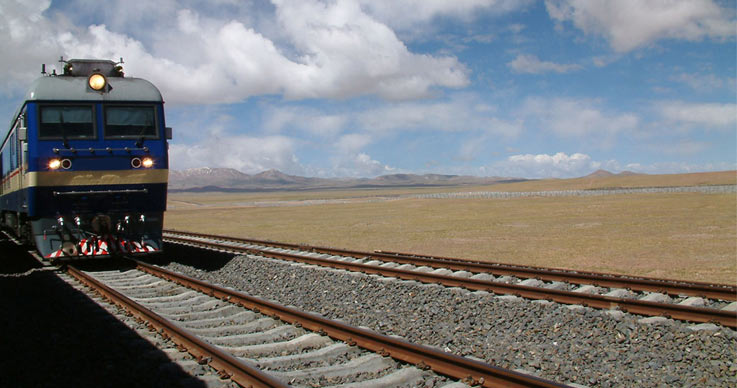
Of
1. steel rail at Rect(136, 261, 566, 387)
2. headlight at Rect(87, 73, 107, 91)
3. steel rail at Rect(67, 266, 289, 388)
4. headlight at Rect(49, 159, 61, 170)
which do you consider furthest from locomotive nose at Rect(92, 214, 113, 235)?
steel rail at Rect(136, 261, 566, 387)

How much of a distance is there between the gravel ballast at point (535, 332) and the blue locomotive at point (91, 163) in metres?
4.27

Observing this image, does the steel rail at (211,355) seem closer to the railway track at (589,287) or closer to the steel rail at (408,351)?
the steel rail at (408,351)

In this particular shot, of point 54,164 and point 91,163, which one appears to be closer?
point 54,164

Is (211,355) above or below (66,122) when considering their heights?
below

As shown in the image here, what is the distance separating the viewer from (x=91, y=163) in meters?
13.1

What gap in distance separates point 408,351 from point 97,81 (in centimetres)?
1051

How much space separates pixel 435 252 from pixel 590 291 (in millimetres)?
10838

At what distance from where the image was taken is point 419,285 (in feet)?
34.6

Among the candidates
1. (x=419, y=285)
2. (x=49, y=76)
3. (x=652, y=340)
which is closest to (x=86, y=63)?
(x=49, y=76)

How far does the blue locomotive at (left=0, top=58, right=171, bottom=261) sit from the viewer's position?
12.7m

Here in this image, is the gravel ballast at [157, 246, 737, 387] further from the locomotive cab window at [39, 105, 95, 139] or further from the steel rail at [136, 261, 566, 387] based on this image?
the locomotive cab window at [39, 105, 95, 139]

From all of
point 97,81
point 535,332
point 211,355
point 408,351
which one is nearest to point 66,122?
point 97,81

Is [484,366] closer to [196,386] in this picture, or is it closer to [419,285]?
[196,386]

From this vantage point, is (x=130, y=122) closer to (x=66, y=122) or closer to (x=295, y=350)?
(x=66, y=122)
